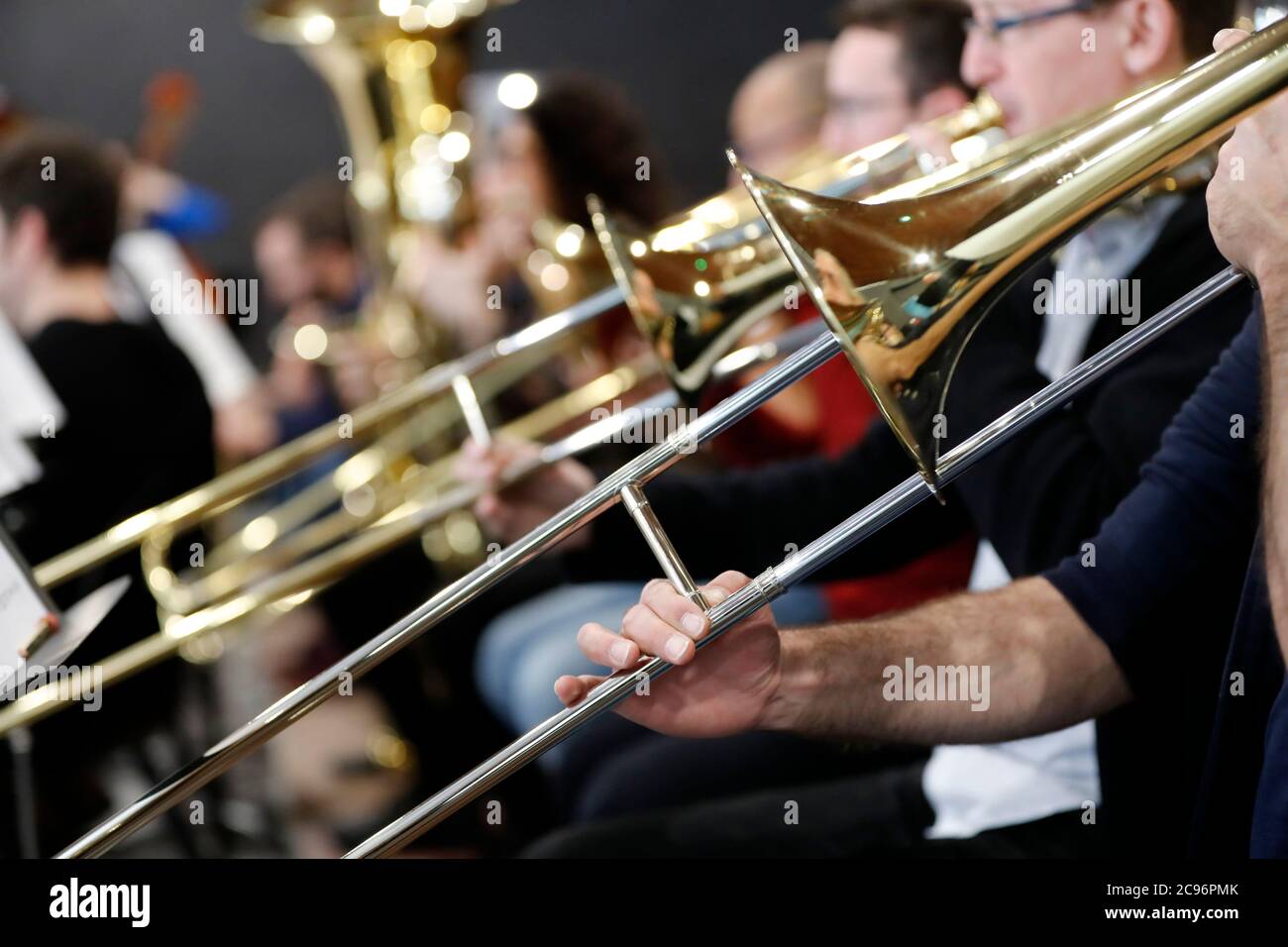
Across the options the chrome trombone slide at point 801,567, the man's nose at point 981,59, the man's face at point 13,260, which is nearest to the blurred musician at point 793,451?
the man's nose at point 981,59

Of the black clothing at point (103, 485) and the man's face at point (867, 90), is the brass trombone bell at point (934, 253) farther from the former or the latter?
the black clothing at point (103, 485)

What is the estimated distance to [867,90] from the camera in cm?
168

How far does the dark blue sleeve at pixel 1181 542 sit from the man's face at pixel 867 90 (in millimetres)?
751

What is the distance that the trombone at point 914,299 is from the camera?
0.77 m

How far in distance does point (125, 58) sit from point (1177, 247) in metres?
3.77

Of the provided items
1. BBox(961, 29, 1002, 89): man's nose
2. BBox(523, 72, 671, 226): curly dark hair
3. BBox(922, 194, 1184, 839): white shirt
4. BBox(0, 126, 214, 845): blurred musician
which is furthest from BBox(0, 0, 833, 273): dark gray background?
BBox(922, 194, 1184, 839): white shirt

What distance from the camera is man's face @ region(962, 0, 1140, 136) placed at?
1.23 metres

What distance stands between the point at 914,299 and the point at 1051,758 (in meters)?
0.57

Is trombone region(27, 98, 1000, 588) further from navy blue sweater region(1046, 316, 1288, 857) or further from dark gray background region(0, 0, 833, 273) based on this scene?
dark gray background region(0, 0, 833, 273)

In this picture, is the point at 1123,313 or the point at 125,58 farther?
the point at 125,58

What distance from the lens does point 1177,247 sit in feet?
3.91

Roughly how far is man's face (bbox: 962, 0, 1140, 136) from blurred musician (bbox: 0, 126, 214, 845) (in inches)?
55.6
